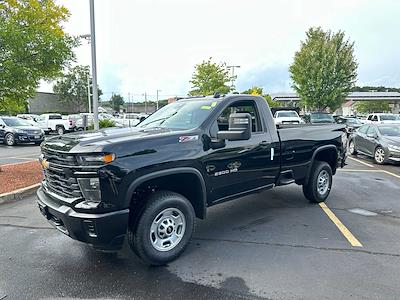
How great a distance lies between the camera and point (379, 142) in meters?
11.9

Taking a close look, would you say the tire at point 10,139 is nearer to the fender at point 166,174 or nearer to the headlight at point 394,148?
the fender at point 166,174

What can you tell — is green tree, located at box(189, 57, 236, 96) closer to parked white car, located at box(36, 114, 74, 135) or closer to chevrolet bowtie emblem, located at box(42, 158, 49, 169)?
parked white car, located at box(36, 114, 74, 135)

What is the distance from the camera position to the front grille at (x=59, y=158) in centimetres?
347

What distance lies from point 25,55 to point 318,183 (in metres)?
7.06

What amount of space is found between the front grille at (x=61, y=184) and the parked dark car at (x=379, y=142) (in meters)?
10.9

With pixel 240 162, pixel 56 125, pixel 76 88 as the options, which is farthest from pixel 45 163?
pixel 76 88

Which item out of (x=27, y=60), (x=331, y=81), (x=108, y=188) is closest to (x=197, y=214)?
(x=108, y=188)

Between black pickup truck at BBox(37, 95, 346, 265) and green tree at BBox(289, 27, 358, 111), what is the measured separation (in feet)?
96.4

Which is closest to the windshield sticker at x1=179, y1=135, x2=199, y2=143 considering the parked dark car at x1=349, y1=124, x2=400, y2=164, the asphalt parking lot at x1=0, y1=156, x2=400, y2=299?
the asphalt parking lot at x1=0, y1=156, x2=400, y2=299

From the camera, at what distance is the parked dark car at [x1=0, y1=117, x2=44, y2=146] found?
57.4ft

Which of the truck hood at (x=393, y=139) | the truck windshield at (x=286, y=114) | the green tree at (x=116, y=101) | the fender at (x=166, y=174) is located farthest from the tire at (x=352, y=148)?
the green tree at (x=116, y=101)

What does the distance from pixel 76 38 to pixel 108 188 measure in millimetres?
6350

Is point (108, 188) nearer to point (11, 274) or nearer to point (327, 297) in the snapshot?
point (11, 274)

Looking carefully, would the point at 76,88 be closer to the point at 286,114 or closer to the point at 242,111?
the point at 286,114
